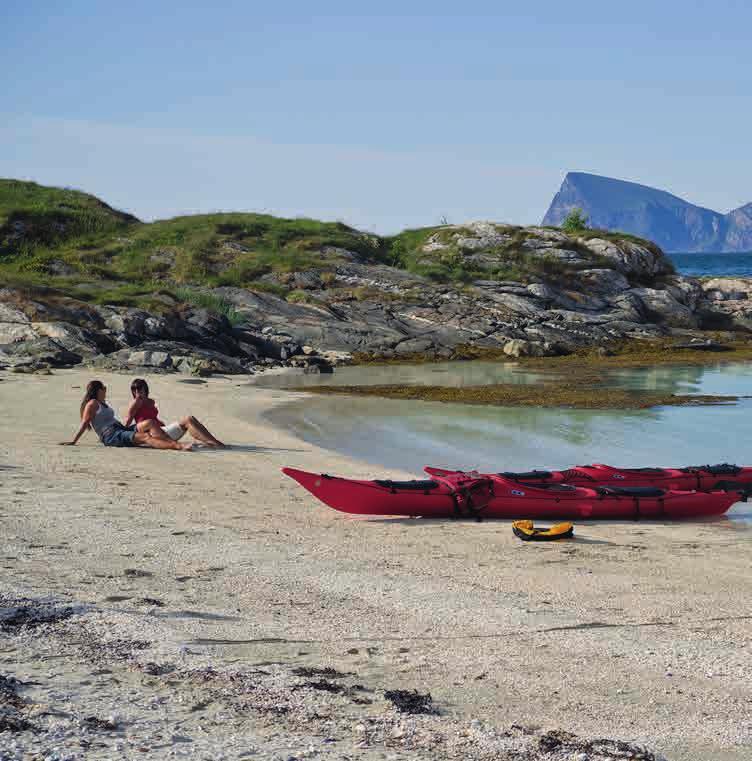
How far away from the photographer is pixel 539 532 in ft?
31.1

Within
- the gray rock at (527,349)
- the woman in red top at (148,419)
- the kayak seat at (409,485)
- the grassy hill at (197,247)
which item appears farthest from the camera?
the grassy hill at (197,247)

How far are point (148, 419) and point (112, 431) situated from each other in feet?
1.65

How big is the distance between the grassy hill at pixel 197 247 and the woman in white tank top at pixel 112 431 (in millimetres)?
22882

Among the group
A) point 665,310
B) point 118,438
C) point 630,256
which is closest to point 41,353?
point 118,438

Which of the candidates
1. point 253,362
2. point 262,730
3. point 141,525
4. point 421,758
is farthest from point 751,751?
point 253,362

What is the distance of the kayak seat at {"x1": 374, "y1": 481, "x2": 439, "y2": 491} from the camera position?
1020cm

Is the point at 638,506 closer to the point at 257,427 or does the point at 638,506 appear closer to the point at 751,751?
the point at 751,751

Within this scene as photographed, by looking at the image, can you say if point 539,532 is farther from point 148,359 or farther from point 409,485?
point 148,359

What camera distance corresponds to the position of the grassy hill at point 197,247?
4044cm

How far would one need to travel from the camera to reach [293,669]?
5.48 meters

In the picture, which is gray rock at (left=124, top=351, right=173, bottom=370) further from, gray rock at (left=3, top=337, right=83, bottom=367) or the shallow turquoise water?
the shallow turquoise water

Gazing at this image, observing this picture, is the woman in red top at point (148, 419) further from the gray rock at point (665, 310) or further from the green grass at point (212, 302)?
the gray rock at point (665, 310)

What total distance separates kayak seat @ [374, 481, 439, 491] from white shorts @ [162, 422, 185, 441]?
460 cm

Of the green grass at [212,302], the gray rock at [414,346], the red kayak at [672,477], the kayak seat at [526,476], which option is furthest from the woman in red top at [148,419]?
the gray rock at [414,346]
